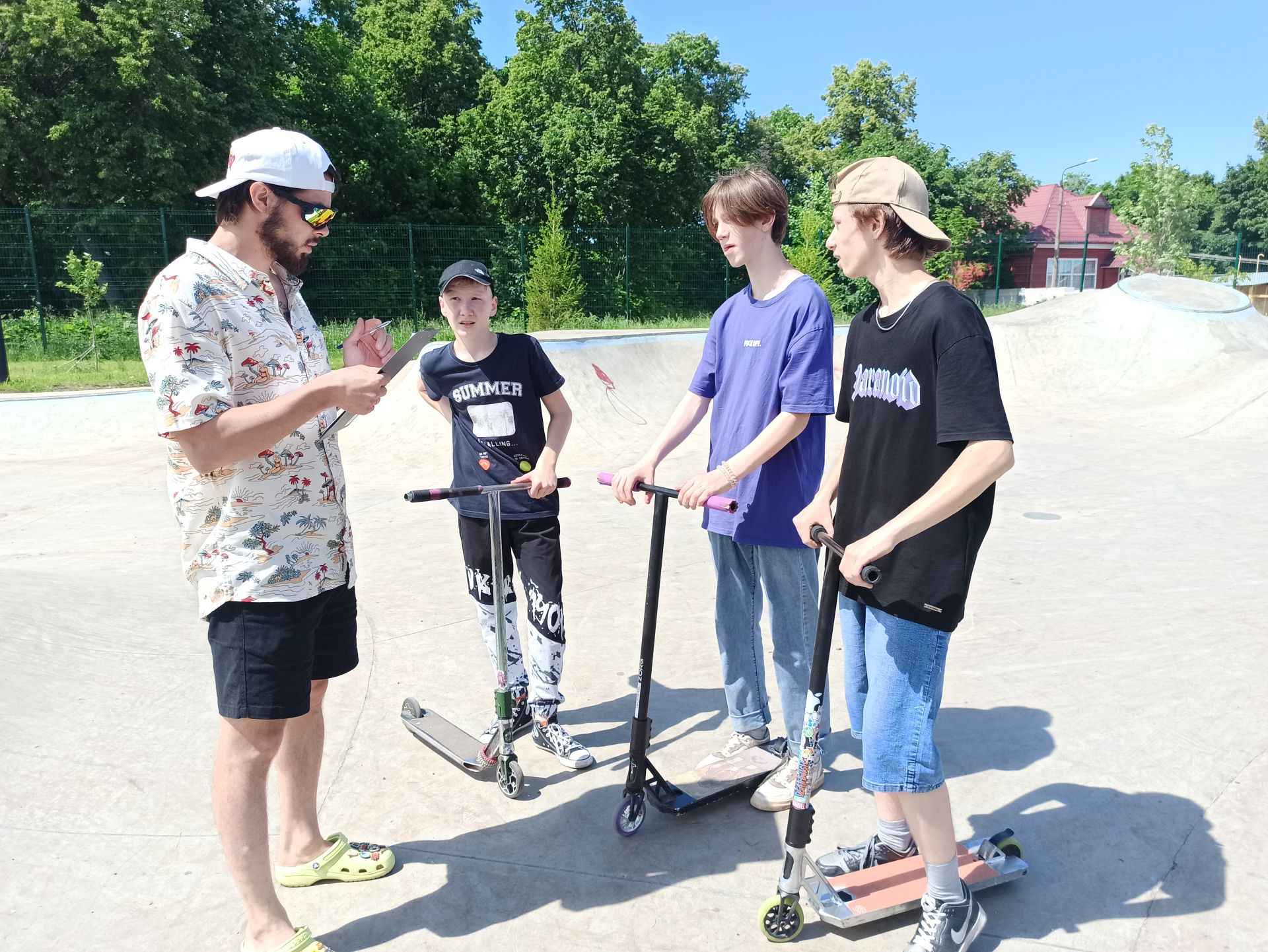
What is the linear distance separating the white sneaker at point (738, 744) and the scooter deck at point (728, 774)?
28mm

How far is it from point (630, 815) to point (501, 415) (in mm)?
1615

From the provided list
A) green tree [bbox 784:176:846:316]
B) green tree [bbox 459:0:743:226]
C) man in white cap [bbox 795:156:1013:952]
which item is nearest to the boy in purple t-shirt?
man in white cap [bbox 795:156:1013:952]

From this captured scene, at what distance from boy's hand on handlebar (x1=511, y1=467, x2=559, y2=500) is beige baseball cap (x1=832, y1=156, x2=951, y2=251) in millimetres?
1458

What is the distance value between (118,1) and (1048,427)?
22616 mm

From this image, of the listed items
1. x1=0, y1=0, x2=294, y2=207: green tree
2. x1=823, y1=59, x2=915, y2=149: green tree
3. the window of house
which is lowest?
the window of house

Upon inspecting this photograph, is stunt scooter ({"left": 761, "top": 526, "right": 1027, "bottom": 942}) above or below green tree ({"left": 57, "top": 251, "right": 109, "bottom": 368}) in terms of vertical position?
below

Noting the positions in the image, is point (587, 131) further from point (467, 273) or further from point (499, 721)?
point (499, 721)

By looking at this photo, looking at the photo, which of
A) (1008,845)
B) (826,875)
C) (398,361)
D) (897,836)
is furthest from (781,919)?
(398,361)

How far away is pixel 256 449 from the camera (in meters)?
2.17

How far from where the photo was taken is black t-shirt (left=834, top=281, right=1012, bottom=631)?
7.03 feet

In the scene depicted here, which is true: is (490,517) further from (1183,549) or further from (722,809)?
(1183,549)

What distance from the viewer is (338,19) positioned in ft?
99.8

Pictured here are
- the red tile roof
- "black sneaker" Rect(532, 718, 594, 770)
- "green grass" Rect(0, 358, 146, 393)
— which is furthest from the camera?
the red tile roof

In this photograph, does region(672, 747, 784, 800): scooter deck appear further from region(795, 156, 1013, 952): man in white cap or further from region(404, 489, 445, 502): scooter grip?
region(404, 489, 445, 502): scooter grip
